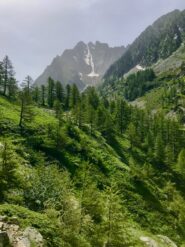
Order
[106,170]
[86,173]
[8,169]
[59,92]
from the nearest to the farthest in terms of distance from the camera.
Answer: [8,169] < [86,173] < [106,170] < [59,92]

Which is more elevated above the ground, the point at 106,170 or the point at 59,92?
the point at 59,92

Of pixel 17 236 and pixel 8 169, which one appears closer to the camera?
pixel 17 236

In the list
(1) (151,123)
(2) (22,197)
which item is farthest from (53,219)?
(1) (151,123)

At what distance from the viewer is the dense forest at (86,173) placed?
35.2m

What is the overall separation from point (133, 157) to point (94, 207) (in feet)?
219

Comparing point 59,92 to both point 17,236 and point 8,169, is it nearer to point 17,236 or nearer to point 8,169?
point 8,169

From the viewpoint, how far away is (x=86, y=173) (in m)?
47.2

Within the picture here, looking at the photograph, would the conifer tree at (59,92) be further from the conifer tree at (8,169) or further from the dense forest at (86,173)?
the conifer tree at (8,169)

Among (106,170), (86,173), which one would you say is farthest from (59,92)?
(86,173)

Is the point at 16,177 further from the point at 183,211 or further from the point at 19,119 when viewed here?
the point at 19,119

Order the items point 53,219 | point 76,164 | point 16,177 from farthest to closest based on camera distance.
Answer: point 76,164
point 16,177
point 53,219

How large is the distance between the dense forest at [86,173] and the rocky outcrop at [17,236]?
83 centimetres

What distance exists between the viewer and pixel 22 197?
39.8m

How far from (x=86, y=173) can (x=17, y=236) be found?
20933mm
